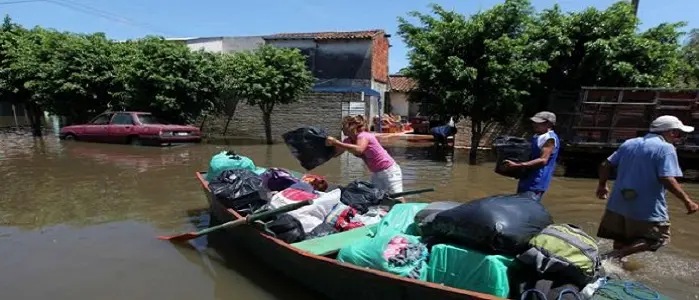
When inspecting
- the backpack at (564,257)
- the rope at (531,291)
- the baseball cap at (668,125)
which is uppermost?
the baseball cap at (668,125)

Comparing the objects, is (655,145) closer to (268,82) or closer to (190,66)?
(268,82)

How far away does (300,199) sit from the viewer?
17.6 feet

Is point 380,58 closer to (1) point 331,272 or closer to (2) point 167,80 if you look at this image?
(2) point 167,80

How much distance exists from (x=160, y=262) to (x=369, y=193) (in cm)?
245

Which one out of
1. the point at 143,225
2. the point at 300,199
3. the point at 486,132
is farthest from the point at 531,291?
the point at 486,132

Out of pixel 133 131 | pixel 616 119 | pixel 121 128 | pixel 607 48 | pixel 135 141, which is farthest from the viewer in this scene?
pixel 121 128

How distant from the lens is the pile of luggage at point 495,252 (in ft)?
10.4

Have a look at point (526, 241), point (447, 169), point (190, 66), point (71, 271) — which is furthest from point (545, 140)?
point (190, 66)

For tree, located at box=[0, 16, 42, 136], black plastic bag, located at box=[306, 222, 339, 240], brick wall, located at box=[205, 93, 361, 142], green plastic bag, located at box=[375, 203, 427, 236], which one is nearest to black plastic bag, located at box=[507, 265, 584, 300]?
green plastic bag, located at box=[375, 203, 427, 236]

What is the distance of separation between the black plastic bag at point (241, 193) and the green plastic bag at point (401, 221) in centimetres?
167

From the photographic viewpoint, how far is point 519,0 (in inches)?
537

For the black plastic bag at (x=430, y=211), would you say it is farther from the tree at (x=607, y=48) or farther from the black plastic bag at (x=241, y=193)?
the tree at (x=607, y=48)

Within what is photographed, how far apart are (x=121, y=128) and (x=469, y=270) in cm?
1586

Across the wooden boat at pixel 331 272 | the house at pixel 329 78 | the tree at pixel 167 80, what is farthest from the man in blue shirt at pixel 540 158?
A: the house at pixel 329 78
